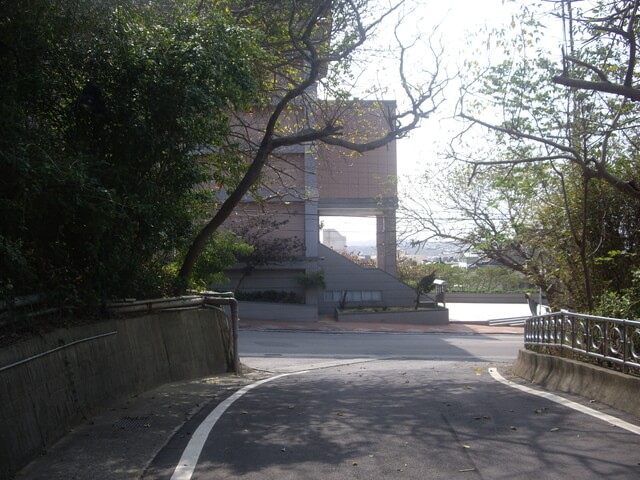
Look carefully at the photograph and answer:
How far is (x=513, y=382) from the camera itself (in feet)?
40.3

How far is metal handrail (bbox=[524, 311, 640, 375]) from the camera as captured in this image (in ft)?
28.1

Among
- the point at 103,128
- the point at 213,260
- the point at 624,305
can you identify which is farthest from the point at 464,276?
the point at 103,128

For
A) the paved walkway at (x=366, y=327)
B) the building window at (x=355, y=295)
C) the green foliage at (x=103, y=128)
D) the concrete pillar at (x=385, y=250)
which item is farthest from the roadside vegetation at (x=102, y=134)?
the building window at (x=355, y=295)

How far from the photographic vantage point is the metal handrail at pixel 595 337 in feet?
28.1

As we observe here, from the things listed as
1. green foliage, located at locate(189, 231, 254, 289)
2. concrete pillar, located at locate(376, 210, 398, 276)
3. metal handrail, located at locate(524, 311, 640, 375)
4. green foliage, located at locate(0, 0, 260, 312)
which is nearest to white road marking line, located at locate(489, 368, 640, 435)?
metal handrail, located at locate(524, 311, 640, 375)

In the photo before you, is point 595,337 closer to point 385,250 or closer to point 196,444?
point 196,444

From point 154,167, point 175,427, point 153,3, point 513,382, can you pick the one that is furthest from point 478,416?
point 153,3

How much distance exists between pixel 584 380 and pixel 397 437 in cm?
395

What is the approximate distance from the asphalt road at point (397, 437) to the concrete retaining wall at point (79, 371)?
113 cm

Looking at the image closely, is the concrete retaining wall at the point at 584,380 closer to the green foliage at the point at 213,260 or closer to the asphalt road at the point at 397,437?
the asphalt road at the point at 397,437

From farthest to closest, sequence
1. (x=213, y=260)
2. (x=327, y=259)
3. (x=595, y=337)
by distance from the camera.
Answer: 1. (x=327, y=259)
2. (x=213, y=260)
3. (x=595, y=337)

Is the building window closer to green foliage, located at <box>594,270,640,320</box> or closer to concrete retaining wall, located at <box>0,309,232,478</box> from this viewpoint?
concrete retaining wall, located at <box>0,309,232,478</box>

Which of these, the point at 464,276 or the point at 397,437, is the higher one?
the point at 464,276

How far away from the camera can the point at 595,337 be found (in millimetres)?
10078
